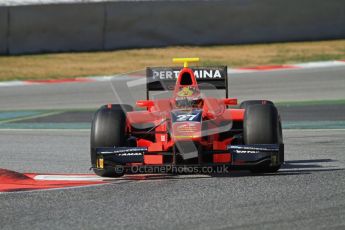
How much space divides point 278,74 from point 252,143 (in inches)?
471

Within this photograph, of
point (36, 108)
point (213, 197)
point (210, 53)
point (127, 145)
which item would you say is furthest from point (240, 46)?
point (213, 197)

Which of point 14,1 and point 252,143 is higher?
point 14,1

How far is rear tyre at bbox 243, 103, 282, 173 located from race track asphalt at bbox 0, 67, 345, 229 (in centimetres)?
33

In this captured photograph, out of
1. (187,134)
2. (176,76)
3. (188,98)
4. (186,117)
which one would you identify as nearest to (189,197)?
(187,134)

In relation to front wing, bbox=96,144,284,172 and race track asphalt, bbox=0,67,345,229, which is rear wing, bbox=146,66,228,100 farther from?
front wing, bbox=96,144,284,172

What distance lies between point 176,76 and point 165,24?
13.1 metres

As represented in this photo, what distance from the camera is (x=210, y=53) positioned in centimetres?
2419

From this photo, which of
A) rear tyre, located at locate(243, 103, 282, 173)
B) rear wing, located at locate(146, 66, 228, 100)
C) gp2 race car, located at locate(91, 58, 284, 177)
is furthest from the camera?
rear wing, located at locate(146, 66, 228, 100)

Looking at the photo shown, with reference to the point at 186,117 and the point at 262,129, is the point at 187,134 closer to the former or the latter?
the point at 186,117

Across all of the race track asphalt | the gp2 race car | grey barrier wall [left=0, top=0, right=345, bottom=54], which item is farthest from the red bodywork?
grey barrier wall [left=0, top=0, right=345, bottom=54]

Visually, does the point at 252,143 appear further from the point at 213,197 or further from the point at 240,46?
the point at 240,46

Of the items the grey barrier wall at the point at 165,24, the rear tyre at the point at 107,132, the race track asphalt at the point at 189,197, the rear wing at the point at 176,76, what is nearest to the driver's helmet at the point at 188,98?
the rear wing at the point at 176,76

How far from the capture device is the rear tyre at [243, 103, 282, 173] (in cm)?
981

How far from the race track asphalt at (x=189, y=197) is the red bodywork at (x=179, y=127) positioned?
0.31 metres
